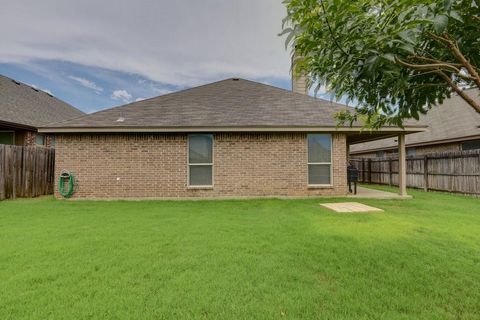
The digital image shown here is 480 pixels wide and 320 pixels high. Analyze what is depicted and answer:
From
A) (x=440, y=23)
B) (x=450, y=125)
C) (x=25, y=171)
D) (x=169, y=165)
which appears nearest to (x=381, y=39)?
(x=440, y=23)

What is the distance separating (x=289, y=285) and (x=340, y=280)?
603 mm

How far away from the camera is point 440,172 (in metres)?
11.7

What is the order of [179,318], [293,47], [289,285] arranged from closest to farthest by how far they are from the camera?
[293,47]
[179,318]
[289,285]

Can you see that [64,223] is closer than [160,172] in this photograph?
Yes

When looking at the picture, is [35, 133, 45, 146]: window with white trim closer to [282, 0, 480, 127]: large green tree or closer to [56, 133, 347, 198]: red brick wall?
[56, 133, 347, 198]: red brick wall

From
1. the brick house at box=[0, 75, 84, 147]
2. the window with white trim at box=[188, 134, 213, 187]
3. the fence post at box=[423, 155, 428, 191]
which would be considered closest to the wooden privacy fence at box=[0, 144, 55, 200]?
the brick house at box=[0, 75, 84, 147]

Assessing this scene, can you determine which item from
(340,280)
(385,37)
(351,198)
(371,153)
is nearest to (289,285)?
(340,280)

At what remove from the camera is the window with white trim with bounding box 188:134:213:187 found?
32.0 feet

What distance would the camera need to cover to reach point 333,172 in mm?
9828

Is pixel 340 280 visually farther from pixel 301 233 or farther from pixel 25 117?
pixel 25 117

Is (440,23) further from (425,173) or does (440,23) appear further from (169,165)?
(425,173)

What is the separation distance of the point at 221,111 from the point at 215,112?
24cm

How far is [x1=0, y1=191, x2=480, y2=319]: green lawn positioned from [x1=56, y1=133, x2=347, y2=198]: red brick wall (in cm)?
314

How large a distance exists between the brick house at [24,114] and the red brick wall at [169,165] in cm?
495
